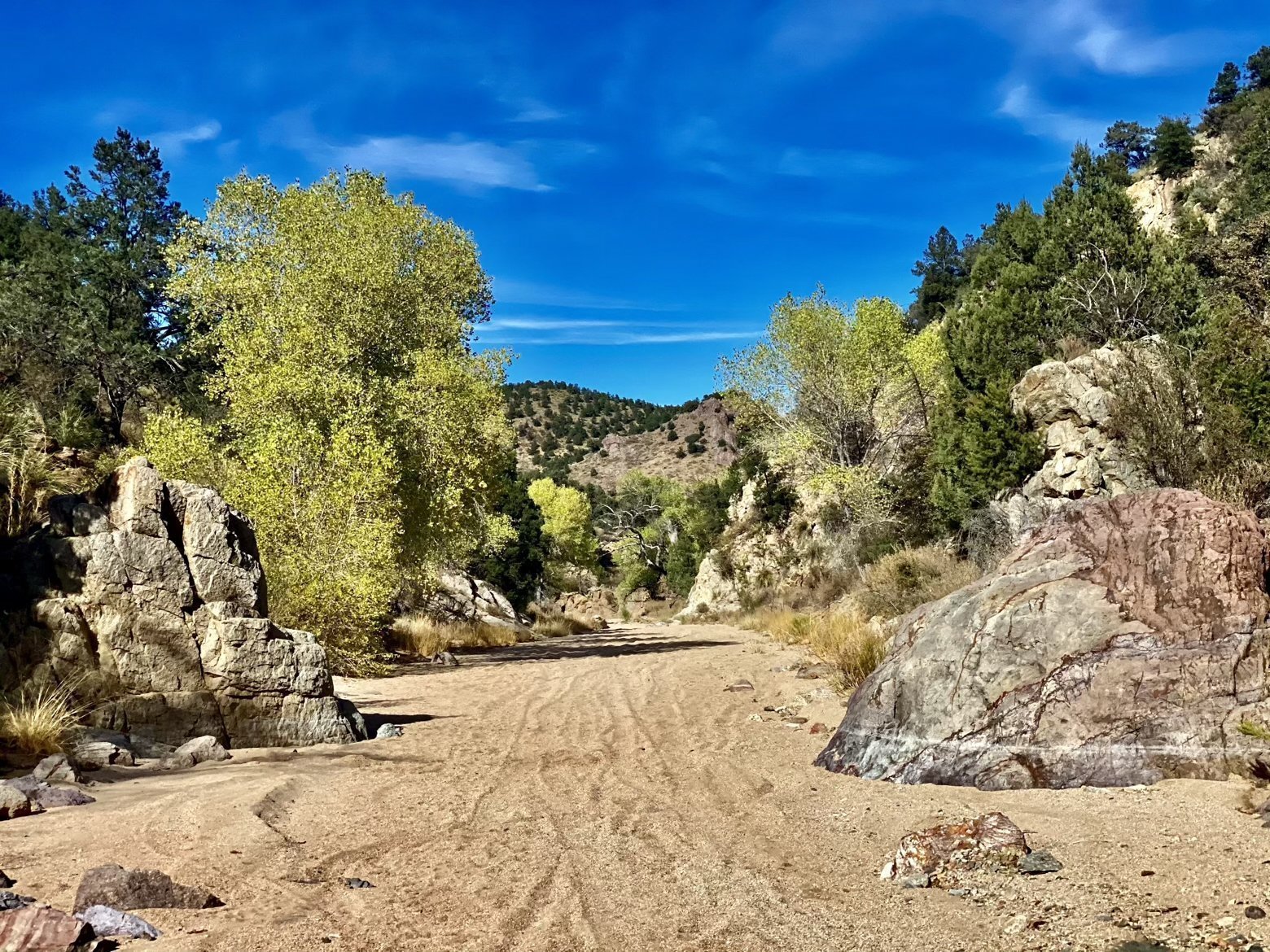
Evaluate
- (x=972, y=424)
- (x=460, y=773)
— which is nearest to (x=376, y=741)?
(x=460, y=773)

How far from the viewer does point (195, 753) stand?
8.07 metres

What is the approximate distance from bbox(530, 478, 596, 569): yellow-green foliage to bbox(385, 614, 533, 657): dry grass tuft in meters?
33.6

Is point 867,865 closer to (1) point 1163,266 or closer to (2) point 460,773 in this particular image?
(2) point 460,773

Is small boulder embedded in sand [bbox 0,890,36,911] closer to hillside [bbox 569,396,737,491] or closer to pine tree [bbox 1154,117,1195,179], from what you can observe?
pine tree [bbox 1154,117,1195,179]

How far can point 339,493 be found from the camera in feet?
48.3

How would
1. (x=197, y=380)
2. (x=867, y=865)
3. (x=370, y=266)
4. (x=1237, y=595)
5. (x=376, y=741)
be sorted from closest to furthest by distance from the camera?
(x=867, y=865)
(x=1237, y=595)
(x=376, y=741)
(x=370, y=266)
(x=197, y=380)

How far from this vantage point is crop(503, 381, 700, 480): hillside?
10000 centimetres

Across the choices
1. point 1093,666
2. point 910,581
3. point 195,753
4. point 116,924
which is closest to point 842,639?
point 910,581

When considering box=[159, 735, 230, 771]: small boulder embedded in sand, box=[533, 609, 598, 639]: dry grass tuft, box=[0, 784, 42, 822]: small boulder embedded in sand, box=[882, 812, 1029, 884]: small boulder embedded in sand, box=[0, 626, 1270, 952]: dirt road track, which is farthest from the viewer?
box=[533, 609, 598, 639]: dry grass tuft

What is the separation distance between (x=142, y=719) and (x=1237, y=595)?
987 cm

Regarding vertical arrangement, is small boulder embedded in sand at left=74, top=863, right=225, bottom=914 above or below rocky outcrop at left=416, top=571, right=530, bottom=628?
above

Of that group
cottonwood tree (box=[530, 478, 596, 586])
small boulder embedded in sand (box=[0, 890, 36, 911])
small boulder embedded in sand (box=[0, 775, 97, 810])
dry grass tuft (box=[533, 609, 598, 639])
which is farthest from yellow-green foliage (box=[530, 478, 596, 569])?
small boulder embedded in sand (box=[0, 890, 36, 911])

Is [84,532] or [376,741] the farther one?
[376,741]

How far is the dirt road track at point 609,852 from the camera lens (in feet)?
13.2
